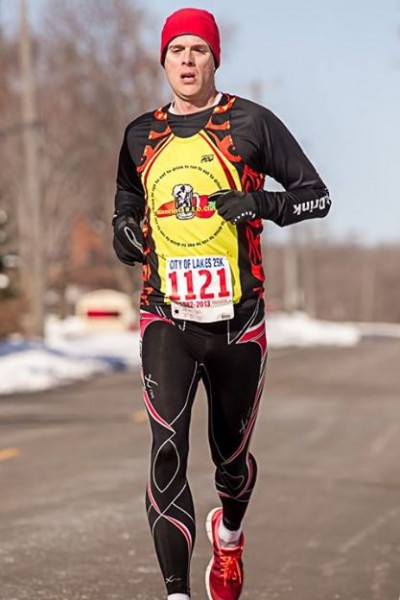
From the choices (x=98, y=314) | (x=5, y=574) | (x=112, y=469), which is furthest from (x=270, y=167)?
(x=98, y=314)

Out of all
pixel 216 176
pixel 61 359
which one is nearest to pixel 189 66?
pixel 216 176

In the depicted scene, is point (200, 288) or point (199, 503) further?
point (199, 503)

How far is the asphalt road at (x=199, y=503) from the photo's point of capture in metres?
5.81

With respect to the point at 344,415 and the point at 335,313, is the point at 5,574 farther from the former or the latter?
the point at 335,313

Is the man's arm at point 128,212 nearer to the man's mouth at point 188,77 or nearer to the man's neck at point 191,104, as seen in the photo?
the man's neck at point 191,104

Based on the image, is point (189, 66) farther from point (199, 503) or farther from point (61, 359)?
point (61, 359)

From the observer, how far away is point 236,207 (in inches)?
173

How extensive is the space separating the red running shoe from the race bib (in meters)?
0.95

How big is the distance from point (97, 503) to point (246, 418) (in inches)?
142

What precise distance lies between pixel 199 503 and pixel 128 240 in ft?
12.5

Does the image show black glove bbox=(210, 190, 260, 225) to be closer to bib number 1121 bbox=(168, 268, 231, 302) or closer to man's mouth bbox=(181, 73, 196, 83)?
bib number 1121 bbox=(168, 268, 231, 302)

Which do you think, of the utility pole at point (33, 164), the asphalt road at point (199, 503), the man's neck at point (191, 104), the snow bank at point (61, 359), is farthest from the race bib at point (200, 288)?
the utility pole at point (33, 164)

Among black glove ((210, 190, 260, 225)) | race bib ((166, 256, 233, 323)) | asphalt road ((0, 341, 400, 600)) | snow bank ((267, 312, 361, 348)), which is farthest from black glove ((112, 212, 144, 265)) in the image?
snow bank ((267, 312, 361, 348))

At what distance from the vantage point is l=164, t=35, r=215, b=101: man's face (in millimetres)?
4535
